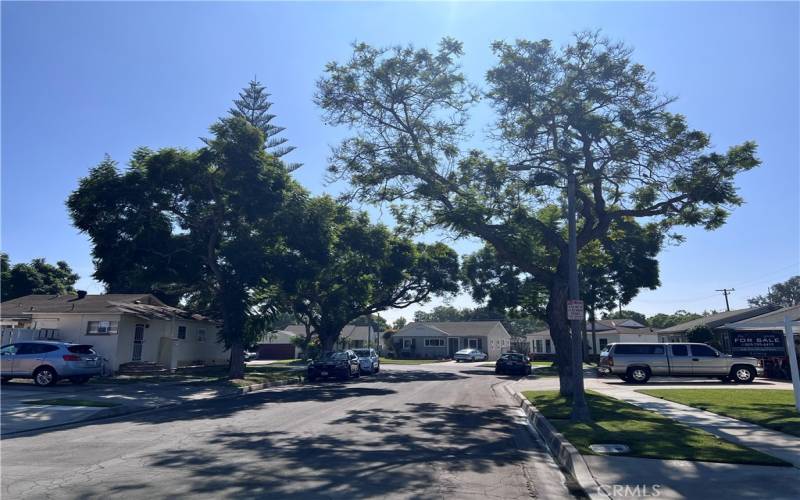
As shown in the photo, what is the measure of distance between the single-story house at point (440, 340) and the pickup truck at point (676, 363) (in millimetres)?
42087

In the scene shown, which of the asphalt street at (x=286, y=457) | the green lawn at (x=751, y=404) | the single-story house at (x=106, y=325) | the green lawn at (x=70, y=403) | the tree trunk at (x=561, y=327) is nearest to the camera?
the asphalt street at (x=286, y=457)

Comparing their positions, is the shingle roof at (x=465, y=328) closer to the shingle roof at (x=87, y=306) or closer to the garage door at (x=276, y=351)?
the garage door at (x=276, y=351)

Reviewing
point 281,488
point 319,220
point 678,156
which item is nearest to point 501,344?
point 319,220

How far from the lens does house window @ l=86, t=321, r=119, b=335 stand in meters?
25.8

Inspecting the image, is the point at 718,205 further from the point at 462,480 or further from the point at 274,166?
the point at 274,166

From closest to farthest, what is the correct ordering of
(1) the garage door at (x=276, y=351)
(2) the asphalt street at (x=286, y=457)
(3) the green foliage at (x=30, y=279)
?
(2) the asphalt street at (x=286, y=457) < (3) the green foliage at (x=30, y=279) < (1) the garage door at (x=276, y=351)

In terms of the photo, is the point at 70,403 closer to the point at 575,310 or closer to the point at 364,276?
the point at 575,310

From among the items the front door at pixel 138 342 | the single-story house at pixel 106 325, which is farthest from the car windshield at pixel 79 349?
the front door at pixel 138 342

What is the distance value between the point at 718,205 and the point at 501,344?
59.6m

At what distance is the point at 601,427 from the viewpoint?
11.2 metres

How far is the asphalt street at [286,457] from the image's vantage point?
672 centimetres

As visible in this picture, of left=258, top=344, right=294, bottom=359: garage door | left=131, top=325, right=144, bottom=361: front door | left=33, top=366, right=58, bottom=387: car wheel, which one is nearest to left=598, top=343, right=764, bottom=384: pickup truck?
left=33, top=366, right=58, bottom=387: car wheel

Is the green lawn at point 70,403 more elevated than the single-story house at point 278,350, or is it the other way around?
the single-story house at point 278,350

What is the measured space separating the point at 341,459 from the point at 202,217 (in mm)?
18963
